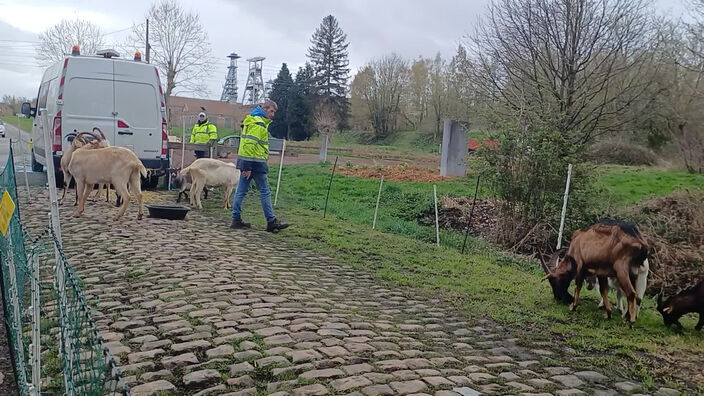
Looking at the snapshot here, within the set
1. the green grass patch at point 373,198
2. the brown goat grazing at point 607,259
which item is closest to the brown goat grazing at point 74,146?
A: the green grass patch at point 373,198

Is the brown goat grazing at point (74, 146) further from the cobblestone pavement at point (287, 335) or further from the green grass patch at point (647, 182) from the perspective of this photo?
the green grass patch at point (647, 182)

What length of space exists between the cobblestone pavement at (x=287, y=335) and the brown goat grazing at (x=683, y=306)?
1818mm

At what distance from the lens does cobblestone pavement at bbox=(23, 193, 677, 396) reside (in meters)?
4.08

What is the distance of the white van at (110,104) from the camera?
11.9 metres

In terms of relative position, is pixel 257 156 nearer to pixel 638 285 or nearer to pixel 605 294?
pixel 605 294

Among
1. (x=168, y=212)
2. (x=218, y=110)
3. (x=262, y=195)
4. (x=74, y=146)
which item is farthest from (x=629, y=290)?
(x=218, y=110)

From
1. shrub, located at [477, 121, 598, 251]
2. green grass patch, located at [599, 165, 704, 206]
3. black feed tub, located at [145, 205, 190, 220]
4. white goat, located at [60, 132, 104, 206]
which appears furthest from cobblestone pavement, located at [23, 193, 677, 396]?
green grass patch, located at [599, 165, 704, 206]

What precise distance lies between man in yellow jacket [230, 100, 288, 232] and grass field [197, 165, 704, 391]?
2.10 ft

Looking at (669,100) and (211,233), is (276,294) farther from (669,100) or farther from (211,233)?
(669,100)

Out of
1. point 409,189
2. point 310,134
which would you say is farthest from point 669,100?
point 310,134

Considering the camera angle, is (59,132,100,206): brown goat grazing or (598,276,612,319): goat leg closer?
(598,276,612,319): goat leg

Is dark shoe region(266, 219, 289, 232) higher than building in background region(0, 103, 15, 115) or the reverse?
the reverse

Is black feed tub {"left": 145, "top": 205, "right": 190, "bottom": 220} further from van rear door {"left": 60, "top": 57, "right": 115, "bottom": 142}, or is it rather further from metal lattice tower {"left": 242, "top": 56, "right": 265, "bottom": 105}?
metal lattice tower {"left": 242, "top": 56, "right": 265, "bottom": 105}

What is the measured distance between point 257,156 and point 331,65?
5693cm
